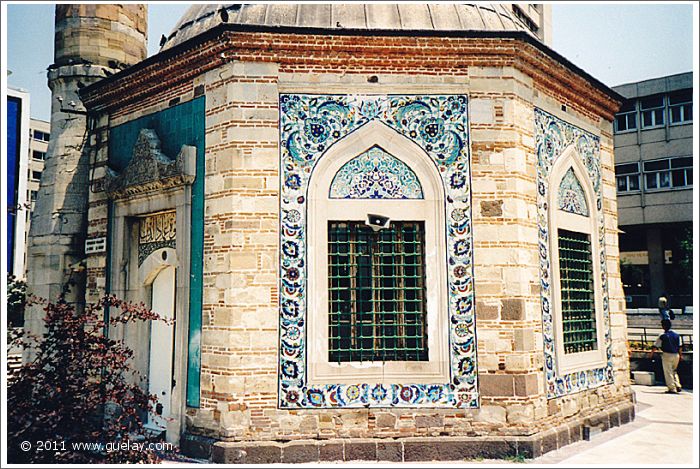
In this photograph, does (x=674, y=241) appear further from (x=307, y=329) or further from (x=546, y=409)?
(x=307, y=329)

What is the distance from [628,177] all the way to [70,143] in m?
26.5

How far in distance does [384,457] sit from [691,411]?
6.27m

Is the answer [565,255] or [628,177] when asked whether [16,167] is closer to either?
[565,255]

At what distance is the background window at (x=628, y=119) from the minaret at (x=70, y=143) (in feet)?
83.1

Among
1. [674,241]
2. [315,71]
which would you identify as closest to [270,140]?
[315,71]

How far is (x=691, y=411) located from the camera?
1023 centimetres

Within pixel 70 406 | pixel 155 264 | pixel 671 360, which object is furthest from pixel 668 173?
pixel 70 406

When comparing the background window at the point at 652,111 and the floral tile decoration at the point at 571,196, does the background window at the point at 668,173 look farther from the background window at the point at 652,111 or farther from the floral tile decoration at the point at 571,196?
the floral tile decoration at the point at 571,196

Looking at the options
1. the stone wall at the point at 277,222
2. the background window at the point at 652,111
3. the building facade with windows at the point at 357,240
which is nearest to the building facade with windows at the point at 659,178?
the background window at the point at 652,111

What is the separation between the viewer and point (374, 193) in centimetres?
770

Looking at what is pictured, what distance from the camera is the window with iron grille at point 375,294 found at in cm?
750

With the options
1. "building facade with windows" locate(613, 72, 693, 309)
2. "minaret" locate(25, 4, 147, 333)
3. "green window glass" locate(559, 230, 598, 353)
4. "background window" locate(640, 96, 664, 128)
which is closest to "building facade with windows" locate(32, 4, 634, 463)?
"green window glass" locate(559, 230, 598, 353)

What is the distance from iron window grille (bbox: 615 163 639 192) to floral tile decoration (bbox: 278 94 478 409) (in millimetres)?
24416

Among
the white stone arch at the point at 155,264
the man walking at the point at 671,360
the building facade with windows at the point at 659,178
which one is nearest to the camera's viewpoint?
the white stone arch at the point at 155,264
